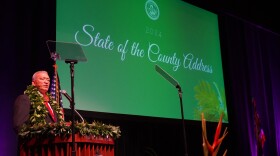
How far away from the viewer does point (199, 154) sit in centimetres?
643

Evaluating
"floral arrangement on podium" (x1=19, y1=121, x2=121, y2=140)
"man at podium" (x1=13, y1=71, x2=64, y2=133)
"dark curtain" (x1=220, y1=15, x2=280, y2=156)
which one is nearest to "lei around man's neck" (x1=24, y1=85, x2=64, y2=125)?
"man at podium" (x1=13, y1=71, x2=64, y2=133)

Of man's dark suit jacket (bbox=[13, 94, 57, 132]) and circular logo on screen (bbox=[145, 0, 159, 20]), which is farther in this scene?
circular logo on screen (bbox=[145, 0, 159, 20])

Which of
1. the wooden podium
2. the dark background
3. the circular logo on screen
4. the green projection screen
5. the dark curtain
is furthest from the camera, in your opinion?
the dark curtain

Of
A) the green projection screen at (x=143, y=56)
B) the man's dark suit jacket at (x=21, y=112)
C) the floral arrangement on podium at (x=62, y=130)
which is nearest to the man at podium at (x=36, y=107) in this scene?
the man's dark suit jacket at (x=21, y=112)

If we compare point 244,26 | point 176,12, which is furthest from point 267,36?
point 176,12

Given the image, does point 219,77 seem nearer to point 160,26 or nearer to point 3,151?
point 160,26

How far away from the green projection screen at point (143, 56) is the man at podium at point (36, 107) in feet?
2.99

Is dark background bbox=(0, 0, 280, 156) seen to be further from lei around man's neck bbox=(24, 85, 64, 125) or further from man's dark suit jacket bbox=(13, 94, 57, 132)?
man's dark suit jacket bbox=(13, 94, 57, 132)

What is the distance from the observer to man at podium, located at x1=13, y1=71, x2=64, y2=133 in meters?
2.92

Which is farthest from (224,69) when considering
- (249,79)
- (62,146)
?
(62,146)

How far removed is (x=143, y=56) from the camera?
207 inches

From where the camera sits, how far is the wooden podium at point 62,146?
94.1 inches

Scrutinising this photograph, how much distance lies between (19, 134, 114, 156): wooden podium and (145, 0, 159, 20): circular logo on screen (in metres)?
3.25

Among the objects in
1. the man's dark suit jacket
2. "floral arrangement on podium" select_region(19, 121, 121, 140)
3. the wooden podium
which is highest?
the man's dark suit jacket
